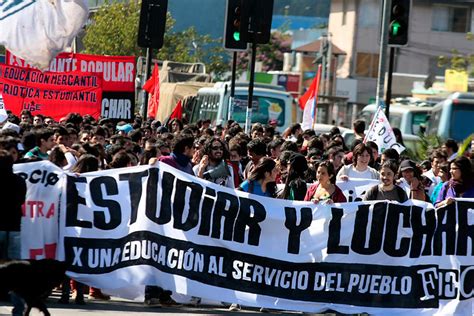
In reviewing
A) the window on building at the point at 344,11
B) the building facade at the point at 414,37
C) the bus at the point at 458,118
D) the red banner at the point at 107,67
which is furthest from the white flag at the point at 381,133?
the window on building at the point at 344,11

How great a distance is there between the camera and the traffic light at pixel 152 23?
87.0ft

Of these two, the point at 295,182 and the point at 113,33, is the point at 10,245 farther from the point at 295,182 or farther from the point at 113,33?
the point at 113,33

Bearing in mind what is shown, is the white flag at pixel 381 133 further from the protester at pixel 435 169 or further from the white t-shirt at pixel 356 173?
the white t-shirt at pixel 356 173

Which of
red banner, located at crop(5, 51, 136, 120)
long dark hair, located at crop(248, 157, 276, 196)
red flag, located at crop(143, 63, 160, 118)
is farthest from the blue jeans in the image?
red flag, located at crop(143, 63, 160, 118)

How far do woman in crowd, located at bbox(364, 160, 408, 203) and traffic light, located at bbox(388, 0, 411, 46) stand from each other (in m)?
7.60

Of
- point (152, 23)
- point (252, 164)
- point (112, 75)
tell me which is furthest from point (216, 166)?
point (152, 23)

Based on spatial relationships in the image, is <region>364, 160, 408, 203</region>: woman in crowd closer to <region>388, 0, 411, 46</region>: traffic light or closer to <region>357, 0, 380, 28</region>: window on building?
<region>388, 0, 411, 46</region>: traffic light

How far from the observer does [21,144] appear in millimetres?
14625

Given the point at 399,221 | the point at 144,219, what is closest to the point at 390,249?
the point at 399,221

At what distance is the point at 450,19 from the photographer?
7388 centimetres

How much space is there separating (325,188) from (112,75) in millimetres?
12953

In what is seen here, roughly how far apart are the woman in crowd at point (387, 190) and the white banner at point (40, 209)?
3137 millimetres

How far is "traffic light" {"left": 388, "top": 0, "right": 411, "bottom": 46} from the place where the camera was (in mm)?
20562

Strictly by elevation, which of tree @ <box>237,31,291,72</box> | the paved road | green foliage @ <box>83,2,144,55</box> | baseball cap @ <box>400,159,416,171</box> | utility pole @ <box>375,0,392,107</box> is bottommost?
the paved road
